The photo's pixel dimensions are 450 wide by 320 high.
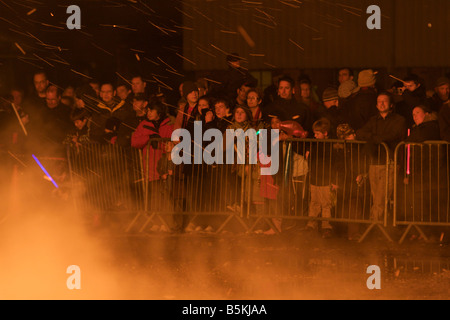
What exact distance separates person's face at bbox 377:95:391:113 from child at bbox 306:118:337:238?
0.79m

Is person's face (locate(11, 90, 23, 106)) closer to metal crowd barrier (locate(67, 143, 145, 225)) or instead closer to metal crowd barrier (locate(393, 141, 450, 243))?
metal crowd barrier (locate(67, 143, 145, 225))

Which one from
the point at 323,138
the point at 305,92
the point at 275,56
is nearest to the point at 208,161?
the point at 323,138

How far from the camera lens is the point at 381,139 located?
1177cm

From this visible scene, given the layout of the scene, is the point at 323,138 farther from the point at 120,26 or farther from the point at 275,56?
the point at 120,26

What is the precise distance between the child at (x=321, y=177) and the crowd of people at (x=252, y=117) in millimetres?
14

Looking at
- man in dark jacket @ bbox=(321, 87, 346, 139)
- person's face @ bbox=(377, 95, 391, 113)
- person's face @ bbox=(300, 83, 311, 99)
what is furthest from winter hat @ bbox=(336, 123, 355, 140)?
person's face @ bbox=(300, 83, 311, 99)

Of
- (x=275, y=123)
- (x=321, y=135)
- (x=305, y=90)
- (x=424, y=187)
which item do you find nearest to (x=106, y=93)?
(x=275, y=123)

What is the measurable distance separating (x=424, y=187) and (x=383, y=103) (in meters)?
1.27

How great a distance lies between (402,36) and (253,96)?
647 cm

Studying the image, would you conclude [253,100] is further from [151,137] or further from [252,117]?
[151,137]

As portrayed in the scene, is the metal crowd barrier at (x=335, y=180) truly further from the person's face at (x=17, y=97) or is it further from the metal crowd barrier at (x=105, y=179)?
the person's face at (x=17, y=97)

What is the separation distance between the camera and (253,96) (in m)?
12.6

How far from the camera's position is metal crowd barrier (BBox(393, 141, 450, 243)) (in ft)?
37.9
